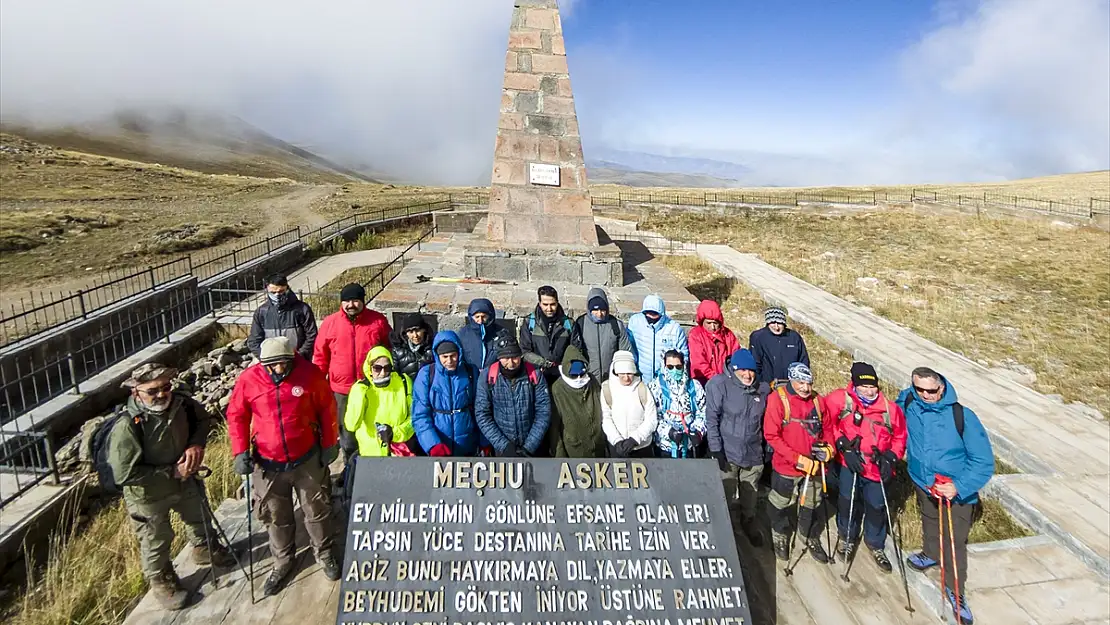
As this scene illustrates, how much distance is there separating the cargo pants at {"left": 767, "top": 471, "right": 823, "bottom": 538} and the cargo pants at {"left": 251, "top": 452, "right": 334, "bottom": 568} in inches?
130

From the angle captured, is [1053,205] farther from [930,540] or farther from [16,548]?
[16,548]

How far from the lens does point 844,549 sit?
13.6 feet

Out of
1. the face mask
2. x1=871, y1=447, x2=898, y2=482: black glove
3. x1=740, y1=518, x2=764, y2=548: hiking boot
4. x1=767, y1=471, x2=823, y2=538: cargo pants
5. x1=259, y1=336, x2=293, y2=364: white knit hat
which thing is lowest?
x1=740, y1=518, x2=764, y2=548: hiking boot

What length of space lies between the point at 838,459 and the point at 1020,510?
2.48 meters

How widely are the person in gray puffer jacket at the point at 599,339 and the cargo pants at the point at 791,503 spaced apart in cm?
163

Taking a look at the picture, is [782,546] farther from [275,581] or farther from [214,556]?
[214,556]

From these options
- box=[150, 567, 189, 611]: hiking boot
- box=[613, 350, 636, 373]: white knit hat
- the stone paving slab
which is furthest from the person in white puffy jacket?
box=[150, 567, 189, 611]: hiking boot

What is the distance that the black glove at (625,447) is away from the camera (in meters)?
3.91

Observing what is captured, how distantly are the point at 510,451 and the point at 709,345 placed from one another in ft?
7.02

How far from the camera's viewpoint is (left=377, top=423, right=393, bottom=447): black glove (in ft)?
12.4

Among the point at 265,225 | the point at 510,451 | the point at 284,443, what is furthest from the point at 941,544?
the point at 265,225

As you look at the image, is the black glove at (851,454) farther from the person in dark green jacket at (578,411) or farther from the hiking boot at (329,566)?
the hiking boot at (329,566)

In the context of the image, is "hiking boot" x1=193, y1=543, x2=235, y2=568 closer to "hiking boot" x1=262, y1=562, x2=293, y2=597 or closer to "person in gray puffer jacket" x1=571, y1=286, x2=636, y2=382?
"hiking boot" x1=262, y1=562, x2=293, y2=597

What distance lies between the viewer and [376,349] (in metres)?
3.85
